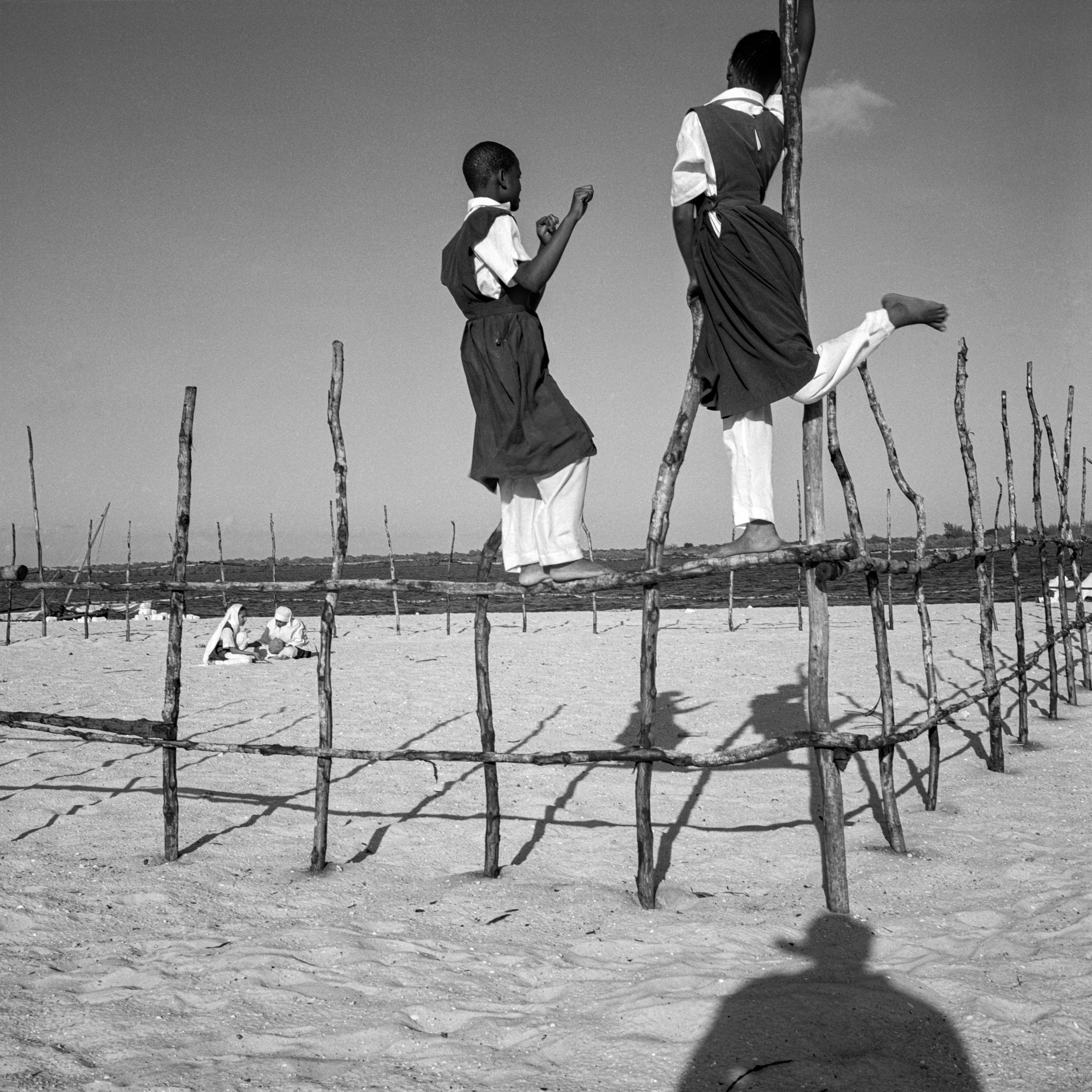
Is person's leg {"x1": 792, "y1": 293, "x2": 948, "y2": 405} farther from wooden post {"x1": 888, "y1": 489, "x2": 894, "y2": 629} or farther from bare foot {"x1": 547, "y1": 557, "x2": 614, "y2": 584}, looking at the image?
wooden post {"x1": 888, "y1": 489, "x2": 894, "y2": 629}

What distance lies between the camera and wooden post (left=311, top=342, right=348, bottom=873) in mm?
3479

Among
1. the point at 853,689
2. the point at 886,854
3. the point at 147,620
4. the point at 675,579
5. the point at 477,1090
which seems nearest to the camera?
the point at 477,1090

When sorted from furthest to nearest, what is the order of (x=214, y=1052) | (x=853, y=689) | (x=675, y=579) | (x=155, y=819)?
(x=853, y=689) < (x=155, y=819) < (x=675, y=579) < (x=214, y=1052)

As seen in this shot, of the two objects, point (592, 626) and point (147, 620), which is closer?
point (592, 626)

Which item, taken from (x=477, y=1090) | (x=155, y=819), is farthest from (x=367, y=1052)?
(x=155, y=819)

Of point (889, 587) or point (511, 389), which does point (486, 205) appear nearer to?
point (511, 389)

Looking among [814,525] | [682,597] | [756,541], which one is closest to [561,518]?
[756,541]

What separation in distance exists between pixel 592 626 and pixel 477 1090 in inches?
486

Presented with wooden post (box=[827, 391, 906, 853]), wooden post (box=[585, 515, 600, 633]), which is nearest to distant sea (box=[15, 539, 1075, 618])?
wooden post (box=[585, 515, 600, 633])

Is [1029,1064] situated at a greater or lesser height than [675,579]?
lesser

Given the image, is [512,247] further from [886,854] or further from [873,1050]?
[886,854]

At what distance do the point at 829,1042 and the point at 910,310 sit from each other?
186cm

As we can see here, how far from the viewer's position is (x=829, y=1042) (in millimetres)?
2064

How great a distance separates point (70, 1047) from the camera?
6.85ft
